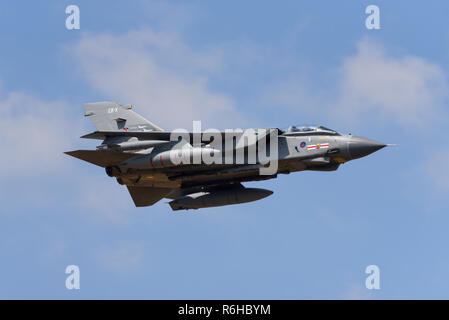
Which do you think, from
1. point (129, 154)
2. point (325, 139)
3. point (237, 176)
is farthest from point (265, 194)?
point (129, 154)

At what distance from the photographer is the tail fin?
34.1m

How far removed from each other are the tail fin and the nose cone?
27.7 ft

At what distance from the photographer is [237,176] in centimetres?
3175

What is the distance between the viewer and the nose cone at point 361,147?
30.6m

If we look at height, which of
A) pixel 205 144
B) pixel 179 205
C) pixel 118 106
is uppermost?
pixel 118 106

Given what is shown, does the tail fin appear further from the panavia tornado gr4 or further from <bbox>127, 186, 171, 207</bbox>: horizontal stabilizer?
<bbox>127, 186, 171, 207</bbox>: horizontal stabilizer

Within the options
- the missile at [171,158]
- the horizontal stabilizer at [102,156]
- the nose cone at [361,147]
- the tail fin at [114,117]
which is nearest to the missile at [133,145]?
the horizontal stabilizer at [102,156]

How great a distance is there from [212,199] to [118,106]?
18.9ft

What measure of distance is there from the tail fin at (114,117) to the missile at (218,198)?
3.43 meters

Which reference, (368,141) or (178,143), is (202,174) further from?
(368,141)

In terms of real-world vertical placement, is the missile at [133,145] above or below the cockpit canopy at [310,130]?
below

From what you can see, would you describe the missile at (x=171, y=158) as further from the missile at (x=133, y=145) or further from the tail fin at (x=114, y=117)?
the tail fin at (x=114, y=117)

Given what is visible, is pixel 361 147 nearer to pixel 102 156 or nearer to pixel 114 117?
pixel 102 156

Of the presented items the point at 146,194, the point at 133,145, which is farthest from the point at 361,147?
the point at 146,194
